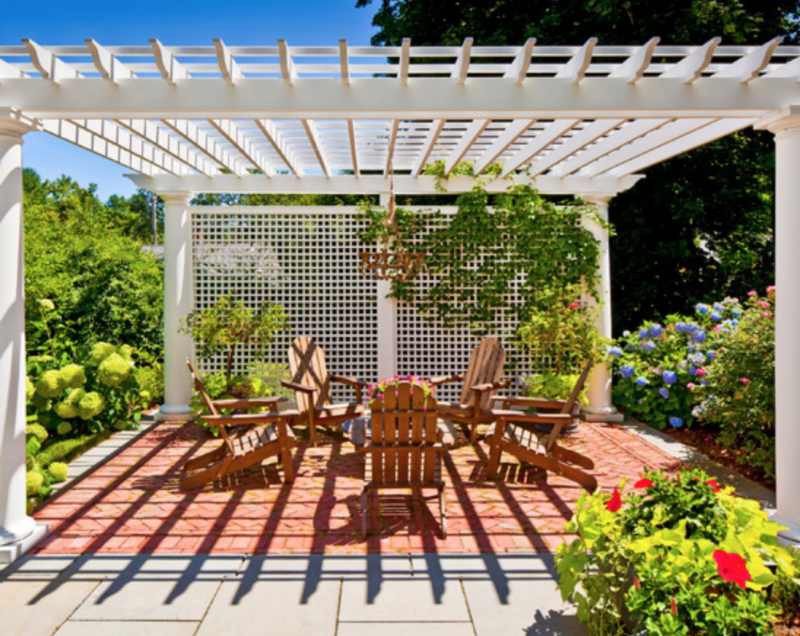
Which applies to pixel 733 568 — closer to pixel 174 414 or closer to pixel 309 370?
pixel 309 370

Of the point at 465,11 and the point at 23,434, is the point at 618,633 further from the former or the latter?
the point at 465,11

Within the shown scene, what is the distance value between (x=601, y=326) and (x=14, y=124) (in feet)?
20.6

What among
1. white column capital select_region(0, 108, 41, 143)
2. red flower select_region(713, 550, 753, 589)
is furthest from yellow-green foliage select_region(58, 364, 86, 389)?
red flower select_region(713, 550, 753, 589)

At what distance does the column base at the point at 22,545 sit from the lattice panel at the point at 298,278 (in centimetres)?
400

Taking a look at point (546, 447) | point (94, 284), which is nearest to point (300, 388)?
point (546, 447)

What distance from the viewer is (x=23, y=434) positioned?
13.3ft

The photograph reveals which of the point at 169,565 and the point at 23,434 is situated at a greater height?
the point at 23,434

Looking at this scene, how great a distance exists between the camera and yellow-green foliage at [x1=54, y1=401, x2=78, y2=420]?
19.5ft

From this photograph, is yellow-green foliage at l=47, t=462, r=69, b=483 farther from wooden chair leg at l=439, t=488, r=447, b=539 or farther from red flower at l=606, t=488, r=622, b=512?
red flower at l=606, t=488, r=622, b=512

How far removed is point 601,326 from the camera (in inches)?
309

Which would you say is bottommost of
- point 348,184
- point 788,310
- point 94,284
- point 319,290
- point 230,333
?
point 230,333

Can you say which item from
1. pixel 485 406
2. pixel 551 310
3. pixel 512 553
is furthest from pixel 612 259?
pixel 512 553

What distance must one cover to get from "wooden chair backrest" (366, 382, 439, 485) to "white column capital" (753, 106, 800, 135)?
2696 millimetres

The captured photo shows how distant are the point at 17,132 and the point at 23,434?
1.85 metres
